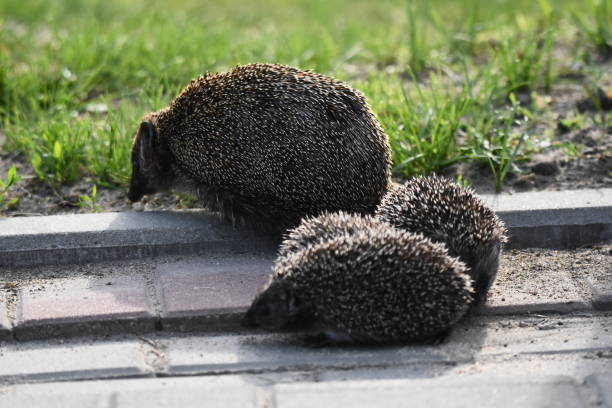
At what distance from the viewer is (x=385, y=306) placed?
180 inches

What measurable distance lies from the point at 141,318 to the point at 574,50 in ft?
17.5

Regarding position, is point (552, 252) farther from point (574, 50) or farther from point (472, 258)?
point (574, 50)

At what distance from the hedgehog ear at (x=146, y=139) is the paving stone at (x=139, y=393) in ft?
7.67

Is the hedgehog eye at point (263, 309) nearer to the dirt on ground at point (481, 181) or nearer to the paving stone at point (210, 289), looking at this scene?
the paving stone at point (210, 289)

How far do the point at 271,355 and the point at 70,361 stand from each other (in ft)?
3.17

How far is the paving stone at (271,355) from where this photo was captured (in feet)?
14.7

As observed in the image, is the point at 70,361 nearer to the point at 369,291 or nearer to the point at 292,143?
the point at 369,291

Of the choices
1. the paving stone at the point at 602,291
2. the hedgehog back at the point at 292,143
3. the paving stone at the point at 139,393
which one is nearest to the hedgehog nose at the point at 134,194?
the hedgehog back at the point at 292,143

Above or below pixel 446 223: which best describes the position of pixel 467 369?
below

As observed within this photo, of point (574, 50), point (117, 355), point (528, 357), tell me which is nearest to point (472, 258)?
point (528, 357)

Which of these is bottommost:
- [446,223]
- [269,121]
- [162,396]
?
[162,396]

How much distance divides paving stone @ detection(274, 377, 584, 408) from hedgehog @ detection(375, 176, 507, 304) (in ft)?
3.08

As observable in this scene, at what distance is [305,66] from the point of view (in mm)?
7918

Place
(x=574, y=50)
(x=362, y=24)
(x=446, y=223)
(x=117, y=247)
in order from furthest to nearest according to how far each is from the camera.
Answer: (x=362, y=24)
(x=574, y=50)
(x=117, y=247)
(x=446, y=223)
